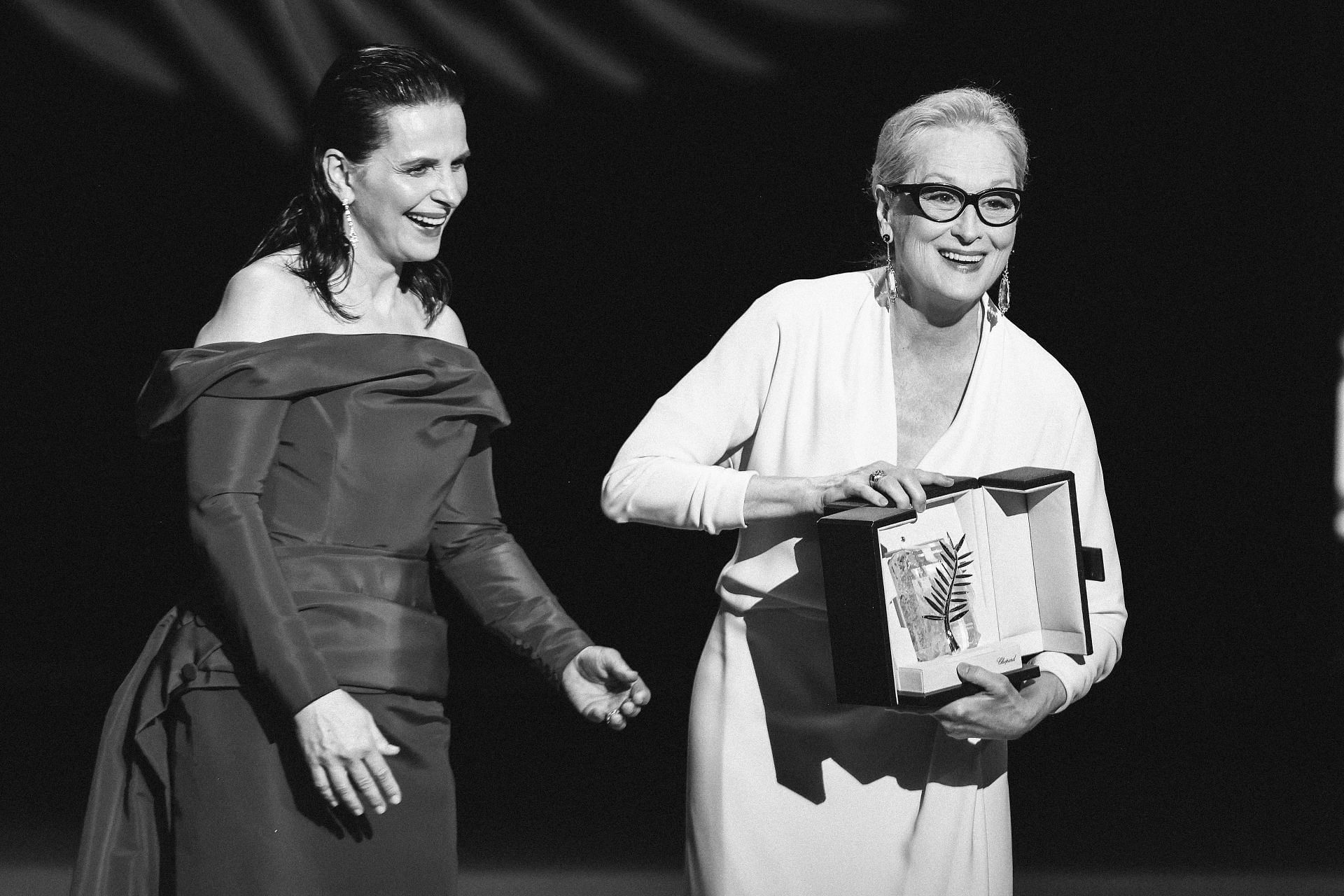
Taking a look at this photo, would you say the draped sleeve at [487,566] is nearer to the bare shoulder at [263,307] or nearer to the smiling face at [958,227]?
the bare shoulder at [263,307]

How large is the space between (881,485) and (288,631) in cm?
66

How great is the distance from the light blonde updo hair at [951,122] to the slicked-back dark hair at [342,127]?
1.76 ft

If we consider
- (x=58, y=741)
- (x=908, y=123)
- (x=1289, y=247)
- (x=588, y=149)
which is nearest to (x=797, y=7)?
(x=588, y=149)

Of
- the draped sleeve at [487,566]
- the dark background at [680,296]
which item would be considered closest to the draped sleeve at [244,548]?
the draped sleeve at [487,566]

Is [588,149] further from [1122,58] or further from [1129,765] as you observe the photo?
[1129,765]

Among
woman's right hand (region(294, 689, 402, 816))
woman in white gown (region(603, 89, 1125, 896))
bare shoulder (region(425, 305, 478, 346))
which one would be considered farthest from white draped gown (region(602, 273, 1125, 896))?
woman's right hand (region(294, 689, 402, 816))

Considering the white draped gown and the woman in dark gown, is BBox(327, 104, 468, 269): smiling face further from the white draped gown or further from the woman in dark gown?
the white draped gown

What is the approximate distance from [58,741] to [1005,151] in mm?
2970

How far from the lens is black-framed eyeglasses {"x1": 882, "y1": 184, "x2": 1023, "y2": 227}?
1746 mm

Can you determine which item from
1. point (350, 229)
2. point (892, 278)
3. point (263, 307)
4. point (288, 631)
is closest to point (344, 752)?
point (288, 631)

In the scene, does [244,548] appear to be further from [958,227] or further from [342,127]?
[958,227]

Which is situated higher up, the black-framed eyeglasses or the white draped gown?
the black-framed eyeglasses

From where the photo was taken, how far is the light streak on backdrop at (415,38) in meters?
3.18

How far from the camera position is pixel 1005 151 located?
1777mm
